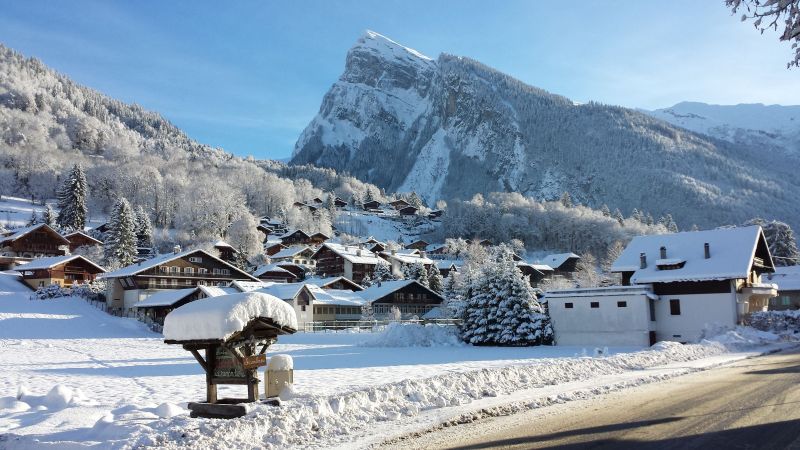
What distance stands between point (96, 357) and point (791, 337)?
142ft

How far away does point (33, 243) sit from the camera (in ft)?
290

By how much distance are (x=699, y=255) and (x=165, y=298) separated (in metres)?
50.5

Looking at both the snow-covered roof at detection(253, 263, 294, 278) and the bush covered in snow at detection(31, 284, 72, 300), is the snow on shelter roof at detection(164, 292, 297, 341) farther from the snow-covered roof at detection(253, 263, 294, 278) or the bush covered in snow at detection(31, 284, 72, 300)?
the snow-covered roof at detection(253, 263, 294, 278)

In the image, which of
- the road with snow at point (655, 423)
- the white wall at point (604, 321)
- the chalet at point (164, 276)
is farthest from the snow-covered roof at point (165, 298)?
the road with snow at point (655, 423)

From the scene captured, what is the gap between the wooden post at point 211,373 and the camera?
42.0 ft

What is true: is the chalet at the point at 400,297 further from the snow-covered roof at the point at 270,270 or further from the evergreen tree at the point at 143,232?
the evergreen tree at the point at 143,232

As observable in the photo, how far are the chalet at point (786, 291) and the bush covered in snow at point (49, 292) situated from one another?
78.4 m

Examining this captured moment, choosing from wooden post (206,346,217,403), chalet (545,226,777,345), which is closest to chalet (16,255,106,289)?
chalet (545,226,777,345)

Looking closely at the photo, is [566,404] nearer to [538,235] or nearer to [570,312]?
[570,312]

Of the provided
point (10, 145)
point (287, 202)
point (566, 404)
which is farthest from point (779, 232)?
point (10, 145)

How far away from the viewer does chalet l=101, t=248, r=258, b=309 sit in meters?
66.6

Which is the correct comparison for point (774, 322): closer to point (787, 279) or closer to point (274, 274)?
point (787, 279)

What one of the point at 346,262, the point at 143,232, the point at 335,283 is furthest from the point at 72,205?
the point at 335,283

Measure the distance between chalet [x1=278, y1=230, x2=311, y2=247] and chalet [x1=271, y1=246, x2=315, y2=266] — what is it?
43.1ft
